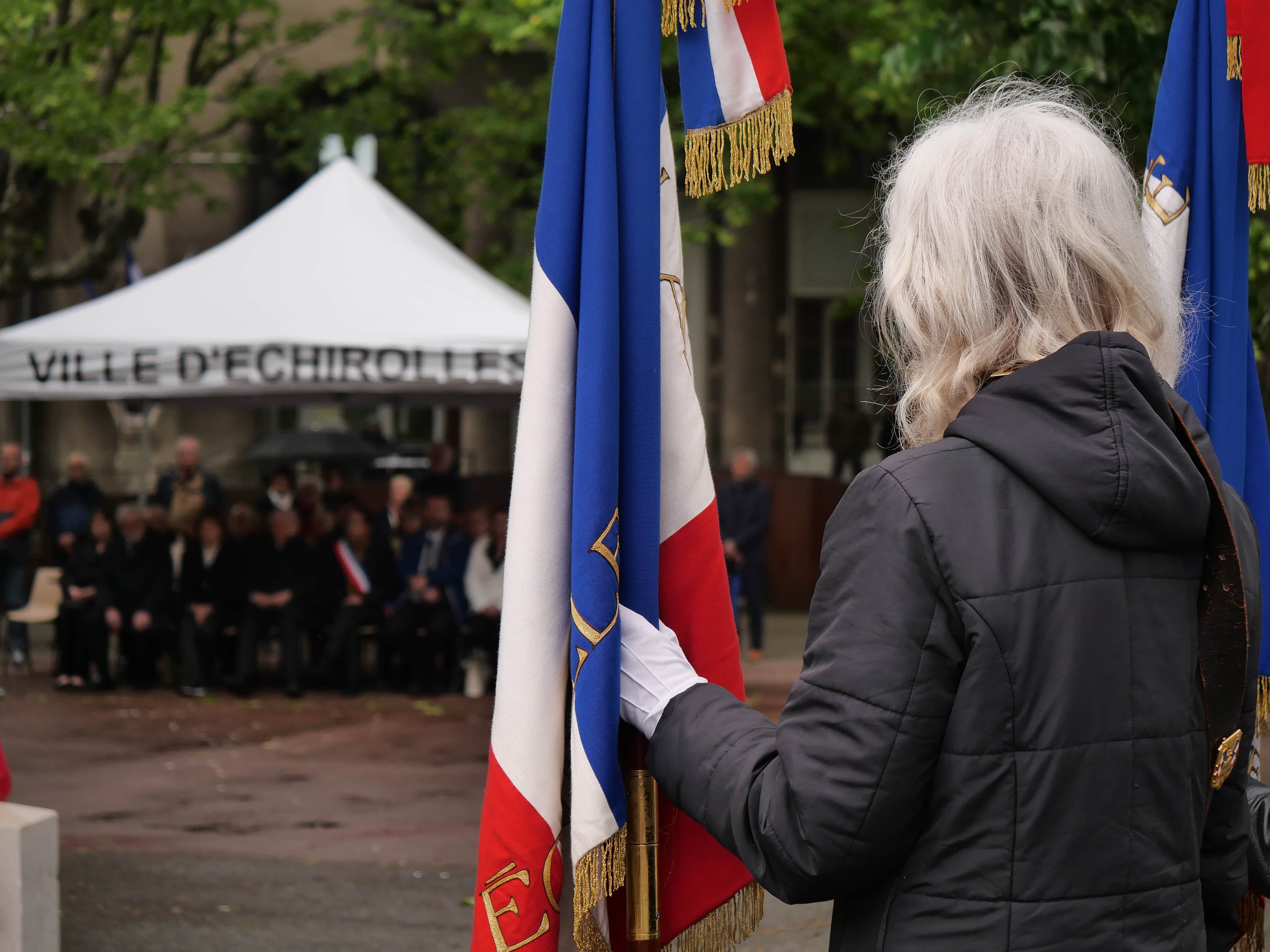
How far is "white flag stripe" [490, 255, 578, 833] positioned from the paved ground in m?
3.25

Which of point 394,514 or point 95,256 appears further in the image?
point 95,256

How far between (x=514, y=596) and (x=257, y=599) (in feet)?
29.9

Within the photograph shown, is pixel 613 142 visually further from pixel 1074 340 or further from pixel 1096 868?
pixel 1096 868

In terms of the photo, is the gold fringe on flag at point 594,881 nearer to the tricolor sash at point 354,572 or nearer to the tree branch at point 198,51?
the tricolor sash at point 354,572

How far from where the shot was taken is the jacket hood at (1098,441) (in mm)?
1586

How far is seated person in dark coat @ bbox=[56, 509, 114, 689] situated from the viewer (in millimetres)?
10961

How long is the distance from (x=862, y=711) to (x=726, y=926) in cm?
86

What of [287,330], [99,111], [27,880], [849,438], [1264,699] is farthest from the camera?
[849,438]

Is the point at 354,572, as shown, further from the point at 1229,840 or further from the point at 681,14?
the point at 1229,840

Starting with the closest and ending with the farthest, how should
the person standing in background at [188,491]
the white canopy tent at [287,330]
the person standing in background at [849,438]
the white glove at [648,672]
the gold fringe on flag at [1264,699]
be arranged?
the white glove at [648,672], the gold fringe on flag at [1264,699], the white canopy tent at [287,330], the person standing in background at [188,491], the person standing in background at [849,438]

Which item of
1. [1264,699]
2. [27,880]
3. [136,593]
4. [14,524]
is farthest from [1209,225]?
[14,524]

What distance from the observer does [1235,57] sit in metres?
3.22

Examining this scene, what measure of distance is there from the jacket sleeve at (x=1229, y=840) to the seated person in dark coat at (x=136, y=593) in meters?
10.0

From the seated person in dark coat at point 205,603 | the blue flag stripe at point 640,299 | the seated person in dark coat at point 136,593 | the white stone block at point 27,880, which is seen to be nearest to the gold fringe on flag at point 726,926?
the blue flag stripe at point 640,299
